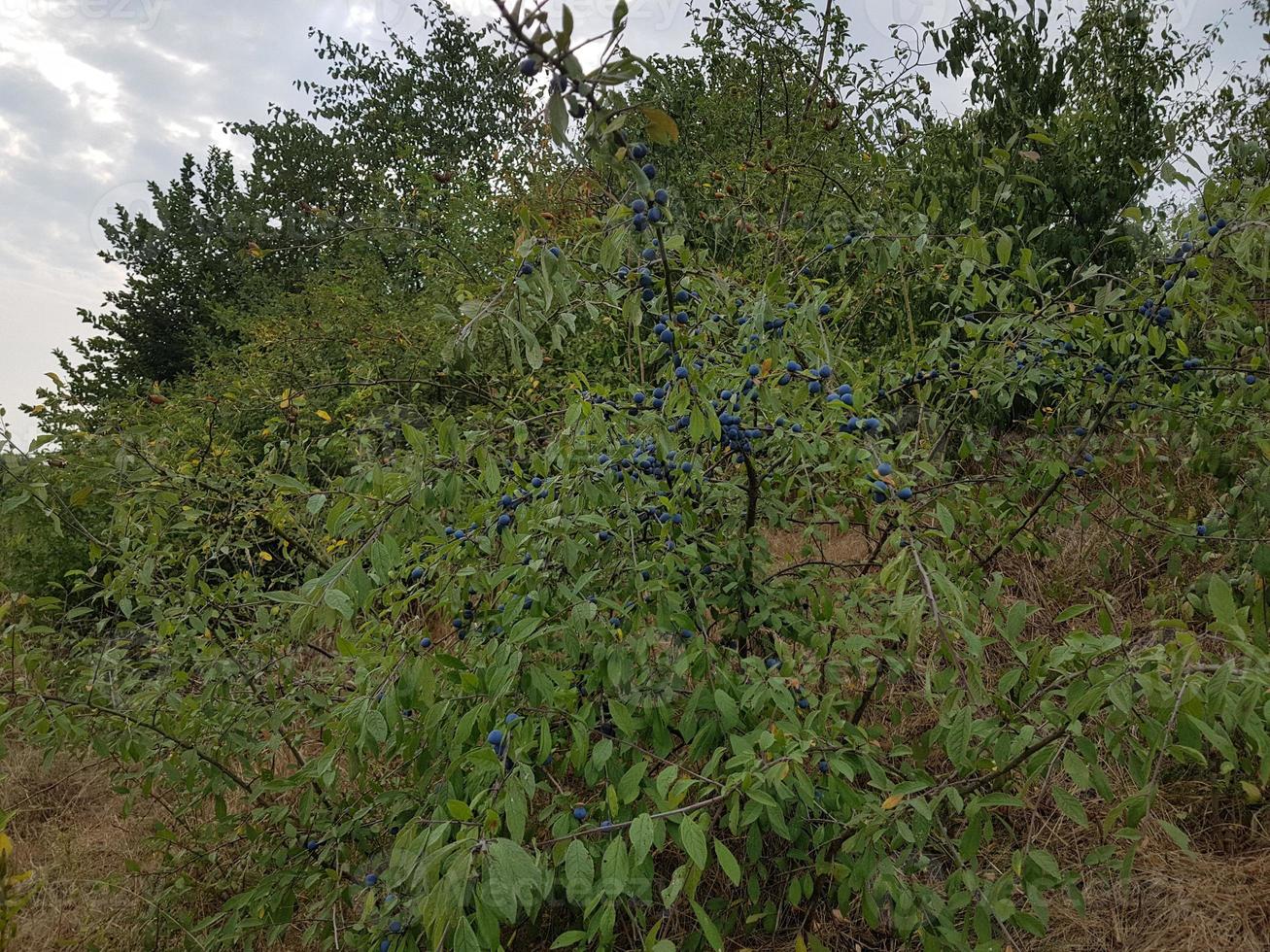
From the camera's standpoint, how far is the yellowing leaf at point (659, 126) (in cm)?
128

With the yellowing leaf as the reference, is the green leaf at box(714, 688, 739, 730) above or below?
below

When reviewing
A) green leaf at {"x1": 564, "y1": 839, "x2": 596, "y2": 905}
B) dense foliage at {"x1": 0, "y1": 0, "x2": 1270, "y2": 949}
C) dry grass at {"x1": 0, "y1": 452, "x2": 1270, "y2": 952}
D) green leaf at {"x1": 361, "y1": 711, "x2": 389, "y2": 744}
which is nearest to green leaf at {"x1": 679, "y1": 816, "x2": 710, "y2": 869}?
dense foliage at {"x1": 0, "y1": 0, "x2": 1270, "y2": 949}

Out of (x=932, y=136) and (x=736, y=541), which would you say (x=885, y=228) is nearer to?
(x=736, y=541)

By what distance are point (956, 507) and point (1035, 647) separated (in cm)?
77

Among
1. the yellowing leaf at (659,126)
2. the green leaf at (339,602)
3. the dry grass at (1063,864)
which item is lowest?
the dry grass at (1063,864)

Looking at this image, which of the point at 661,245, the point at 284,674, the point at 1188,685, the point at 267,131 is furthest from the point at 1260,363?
the point at 267,131

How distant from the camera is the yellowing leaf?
128 cm

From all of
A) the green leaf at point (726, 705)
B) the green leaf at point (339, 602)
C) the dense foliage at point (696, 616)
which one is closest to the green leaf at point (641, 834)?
the dense foliage at point (696, 616)

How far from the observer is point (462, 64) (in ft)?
61.5

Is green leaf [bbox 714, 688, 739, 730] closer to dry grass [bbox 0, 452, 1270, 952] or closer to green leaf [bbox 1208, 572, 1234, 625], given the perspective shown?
dry grass [bbox 0, 452, 1270, 952]

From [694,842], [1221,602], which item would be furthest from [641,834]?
[1221,602]

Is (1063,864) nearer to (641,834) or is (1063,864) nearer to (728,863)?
(728,863)

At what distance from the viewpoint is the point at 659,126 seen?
4.29 feet

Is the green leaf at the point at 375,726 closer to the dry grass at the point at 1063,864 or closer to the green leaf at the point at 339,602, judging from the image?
the green leaf at the point at 339,602
